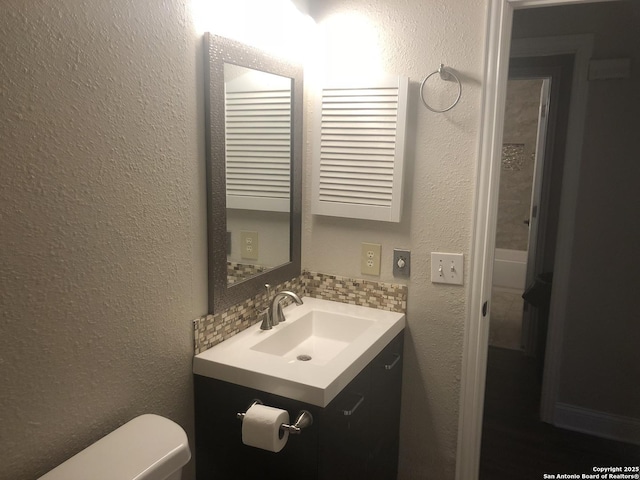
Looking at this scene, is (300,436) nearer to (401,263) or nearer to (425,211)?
(401,263)

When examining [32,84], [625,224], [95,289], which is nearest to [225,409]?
[95,289]

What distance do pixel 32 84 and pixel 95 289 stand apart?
0.44 m

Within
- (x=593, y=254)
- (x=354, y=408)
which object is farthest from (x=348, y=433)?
(x=593, y=254)

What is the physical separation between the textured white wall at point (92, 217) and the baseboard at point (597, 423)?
2136 millimetres

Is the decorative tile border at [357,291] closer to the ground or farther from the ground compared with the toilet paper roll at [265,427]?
farther from the ground

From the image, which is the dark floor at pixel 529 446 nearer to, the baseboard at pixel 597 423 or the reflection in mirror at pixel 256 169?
the baseboard at pixel 597 423

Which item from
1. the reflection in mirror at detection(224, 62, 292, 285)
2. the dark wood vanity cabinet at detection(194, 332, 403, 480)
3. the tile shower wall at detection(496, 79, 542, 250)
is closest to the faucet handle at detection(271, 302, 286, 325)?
the reflection in mirror at detection(224, 62, 292, 285)

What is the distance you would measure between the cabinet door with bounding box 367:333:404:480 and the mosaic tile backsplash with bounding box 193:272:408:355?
0.51 ft

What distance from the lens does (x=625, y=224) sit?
2416mm

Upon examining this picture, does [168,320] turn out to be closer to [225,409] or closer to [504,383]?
[225,409]

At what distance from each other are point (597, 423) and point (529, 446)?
0.41 meters

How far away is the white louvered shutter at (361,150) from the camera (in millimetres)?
1776

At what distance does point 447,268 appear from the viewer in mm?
1805

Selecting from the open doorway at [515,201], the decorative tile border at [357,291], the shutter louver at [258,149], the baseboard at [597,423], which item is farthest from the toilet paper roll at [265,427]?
the open doorway at [515,201]
